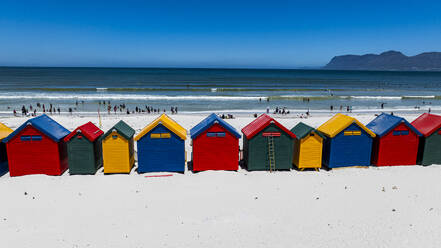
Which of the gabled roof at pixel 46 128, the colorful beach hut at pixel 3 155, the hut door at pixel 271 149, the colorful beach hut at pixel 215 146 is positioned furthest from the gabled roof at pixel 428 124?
the colorful beach hut at pixel 3 155

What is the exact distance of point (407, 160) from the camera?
48.7 feet

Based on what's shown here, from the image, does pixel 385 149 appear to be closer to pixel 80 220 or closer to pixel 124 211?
pixel 124 211

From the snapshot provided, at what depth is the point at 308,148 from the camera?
45.9 feet

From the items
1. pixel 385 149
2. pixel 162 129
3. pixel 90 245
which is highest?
pixel 162 129

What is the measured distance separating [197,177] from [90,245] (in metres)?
5.91

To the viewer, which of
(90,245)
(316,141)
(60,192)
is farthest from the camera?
(316,141)

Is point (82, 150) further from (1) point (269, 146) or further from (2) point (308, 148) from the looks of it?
(2) point (308, 148)

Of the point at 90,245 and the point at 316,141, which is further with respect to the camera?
the point at 316,141

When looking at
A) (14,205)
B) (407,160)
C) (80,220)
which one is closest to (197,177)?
(80,220)

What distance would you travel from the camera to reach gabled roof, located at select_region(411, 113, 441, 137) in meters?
14.3

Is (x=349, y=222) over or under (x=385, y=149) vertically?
under

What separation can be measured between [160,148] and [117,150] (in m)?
2.10

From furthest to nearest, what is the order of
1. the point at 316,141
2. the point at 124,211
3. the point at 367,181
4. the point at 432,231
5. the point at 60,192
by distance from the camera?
the point at 316,141 → the point at 367,181 → the point at 60,192 → the point at 124,211 → the point at 432,231

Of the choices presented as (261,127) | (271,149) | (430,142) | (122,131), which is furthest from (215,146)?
(430,142)
